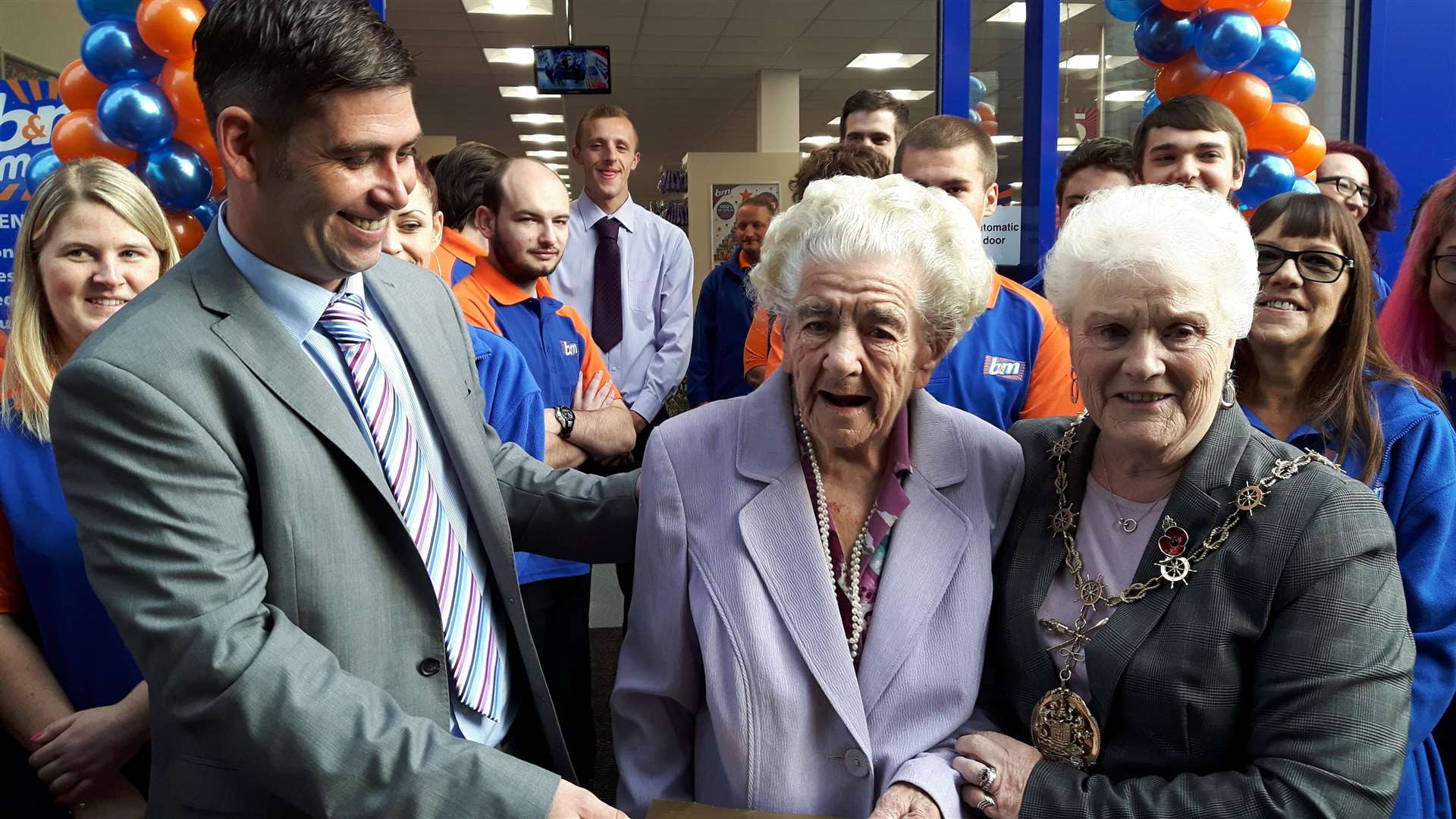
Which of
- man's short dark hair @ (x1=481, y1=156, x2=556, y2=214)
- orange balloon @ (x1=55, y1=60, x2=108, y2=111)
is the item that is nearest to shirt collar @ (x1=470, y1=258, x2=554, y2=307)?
man's short dark hair @ (x1=481, y1=156, x2=556, y2=214)

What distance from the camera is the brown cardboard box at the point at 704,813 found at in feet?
4.38

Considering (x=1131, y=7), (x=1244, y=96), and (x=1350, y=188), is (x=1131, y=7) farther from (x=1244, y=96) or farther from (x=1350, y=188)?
(x=1350, y=188)

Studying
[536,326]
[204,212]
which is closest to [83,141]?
[204,212]

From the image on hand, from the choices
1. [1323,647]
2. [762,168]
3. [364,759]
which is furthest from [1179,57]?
[762,168]

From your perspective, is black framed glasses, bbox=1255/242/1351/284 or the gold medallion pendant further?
black framed glasses, bbox=1255/242/1351/284

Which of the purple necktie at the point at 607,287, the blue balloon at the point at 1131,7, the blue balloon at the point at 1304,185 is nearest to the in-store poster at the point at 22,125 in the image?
the purple necktie at the point at 607,287

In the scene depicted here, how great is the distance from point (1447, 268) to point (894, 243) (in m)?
1.46

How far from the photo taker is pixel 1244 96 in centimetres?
410

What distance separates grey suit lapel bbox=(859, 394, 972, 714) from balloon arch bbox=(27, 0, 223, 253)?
3.08 meters

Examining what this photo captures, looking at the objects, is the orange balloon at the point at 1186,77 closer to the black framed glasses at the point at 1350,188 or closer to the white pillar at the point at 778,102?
the black framed glasses at the point at 1350,188

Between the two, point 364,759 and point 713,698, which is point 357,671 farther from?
point 713,698

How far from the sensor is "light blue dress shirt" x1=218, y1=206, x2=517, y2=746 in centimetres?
135

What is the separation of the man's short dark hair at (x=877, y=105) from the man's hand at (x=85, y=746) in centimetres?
323

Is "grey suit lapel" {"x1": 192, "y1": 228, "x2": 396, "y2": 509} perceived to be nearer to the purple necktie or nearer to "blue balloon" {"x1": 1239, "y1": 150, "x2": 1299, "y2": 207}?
the purple necktie
